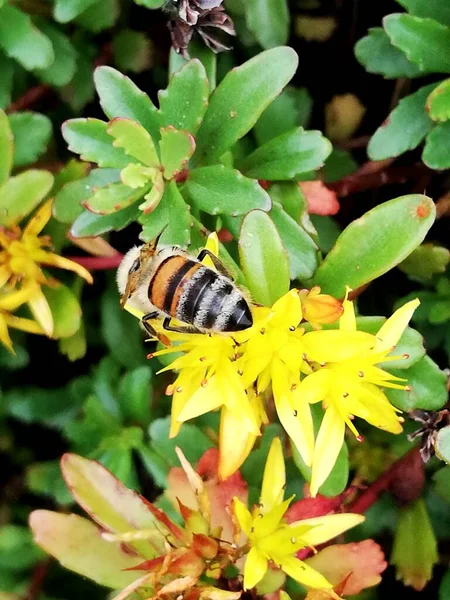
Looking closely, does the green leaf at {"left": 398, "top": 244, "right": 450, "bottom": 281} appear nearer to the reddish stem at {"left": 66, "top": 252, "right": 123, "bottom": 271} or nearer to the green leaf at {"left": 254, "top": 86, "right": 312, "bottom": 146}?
the green leaf at {"left": 254, "top": 86, "right": 312, "bottom": 146}

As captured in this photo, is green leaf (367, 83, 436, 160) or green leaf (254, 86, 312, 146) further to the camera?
green leaf (254, 86, 312, 146)

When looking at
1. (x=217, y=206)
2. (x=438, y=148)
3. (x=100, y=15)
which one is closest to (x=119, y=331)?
(x=217, y=206)

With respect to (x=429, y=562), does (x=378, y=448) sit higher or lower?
higher

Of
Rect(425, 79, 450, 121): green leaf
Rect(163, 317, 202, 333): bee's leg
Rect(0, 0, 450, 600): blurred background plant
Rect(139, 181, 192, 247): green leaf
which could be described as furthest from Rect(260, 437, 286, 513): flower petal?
Rect(425, 79, 450, 121): green leaf

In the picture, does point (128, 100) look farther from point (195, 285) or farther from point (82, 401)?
point (82, 401)

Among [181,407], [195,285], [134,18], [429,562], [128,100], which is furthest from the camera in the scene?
[134,18]

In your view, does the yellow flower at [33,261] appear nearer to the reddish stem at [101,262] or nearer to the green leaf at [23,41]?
the reddish stem at [101,262]

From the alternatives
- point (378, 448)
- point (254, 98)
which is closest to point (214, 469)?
point (378, 448)
